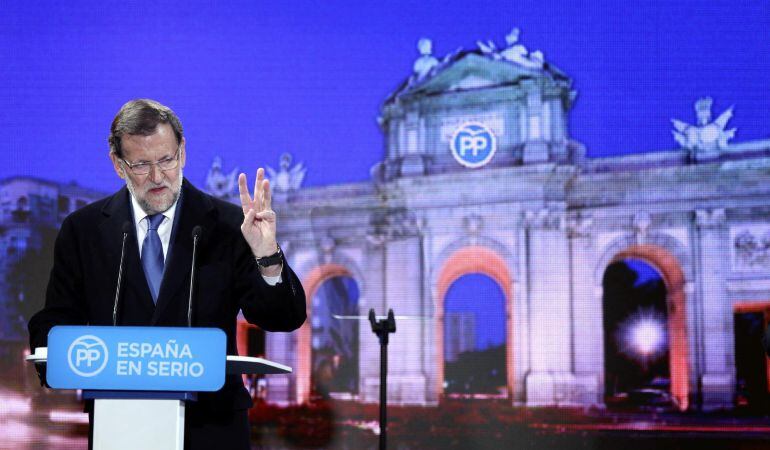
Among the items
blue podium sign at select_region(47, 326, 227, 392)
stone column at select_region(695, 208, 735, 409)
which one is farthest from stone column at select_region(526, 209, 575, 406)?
blue podium sign at select_region(47, 326, 227, 392)

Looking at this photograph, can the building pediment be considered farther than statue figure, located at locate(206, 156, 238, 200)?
No

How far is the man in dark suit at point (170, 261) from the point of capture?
5.69 ft

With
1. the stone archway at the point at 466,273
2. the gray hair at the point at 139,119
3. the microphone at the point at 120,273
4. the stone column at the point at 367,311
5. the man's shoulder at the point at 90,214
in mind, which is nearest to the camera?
the microphone at the point at 120,273

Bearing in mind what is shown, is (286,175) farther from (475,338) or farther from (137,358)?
(137,358)

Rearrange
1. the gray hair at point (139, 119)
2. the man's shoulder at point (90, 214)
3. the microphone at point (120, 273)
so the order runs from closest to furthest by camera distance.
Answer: the microphone at point (120, 273), the gray hair at point (139, 119), the man's shoulder at point (90, 214)

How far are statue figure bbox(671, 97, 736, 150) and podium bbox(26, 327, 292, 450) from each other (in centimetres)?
434

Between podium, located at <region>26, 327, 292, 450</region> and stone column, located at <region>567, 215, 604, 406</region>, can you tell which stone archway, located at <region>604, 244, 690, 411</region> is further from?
podium, located at <region>26, 327, 292, 450</region>

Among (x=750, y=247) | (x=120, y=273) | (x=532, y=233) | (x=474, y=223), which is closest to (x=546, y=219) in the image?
(x=532, y=233)

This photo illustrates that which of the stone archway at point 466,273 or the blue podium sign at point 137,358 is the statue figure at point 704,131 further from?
the blue podium sign at point 137,358

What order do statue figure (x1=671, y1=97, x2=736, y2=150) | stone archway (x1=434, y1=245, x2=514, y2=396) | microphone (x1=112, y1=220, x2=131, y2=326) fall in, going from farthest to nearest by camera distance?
stone archway (x1=434, y1=245, x2=514, y2=396) < statue figure (x1=671, y1=97, x2=736, y2=150) < microphone (x1=112, y1=220, x2=131, y2=326)

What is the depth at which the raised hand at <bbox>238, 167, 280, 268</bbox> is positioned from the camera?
171 cm

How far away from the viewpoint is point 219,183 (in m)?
5.64

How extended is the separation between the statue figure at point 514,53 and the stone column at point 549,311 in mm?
945

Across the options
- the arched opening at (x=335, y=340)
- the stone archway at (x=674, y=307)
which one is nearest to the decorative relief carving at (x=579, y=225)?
the stone archway at (x=674, y=307)
